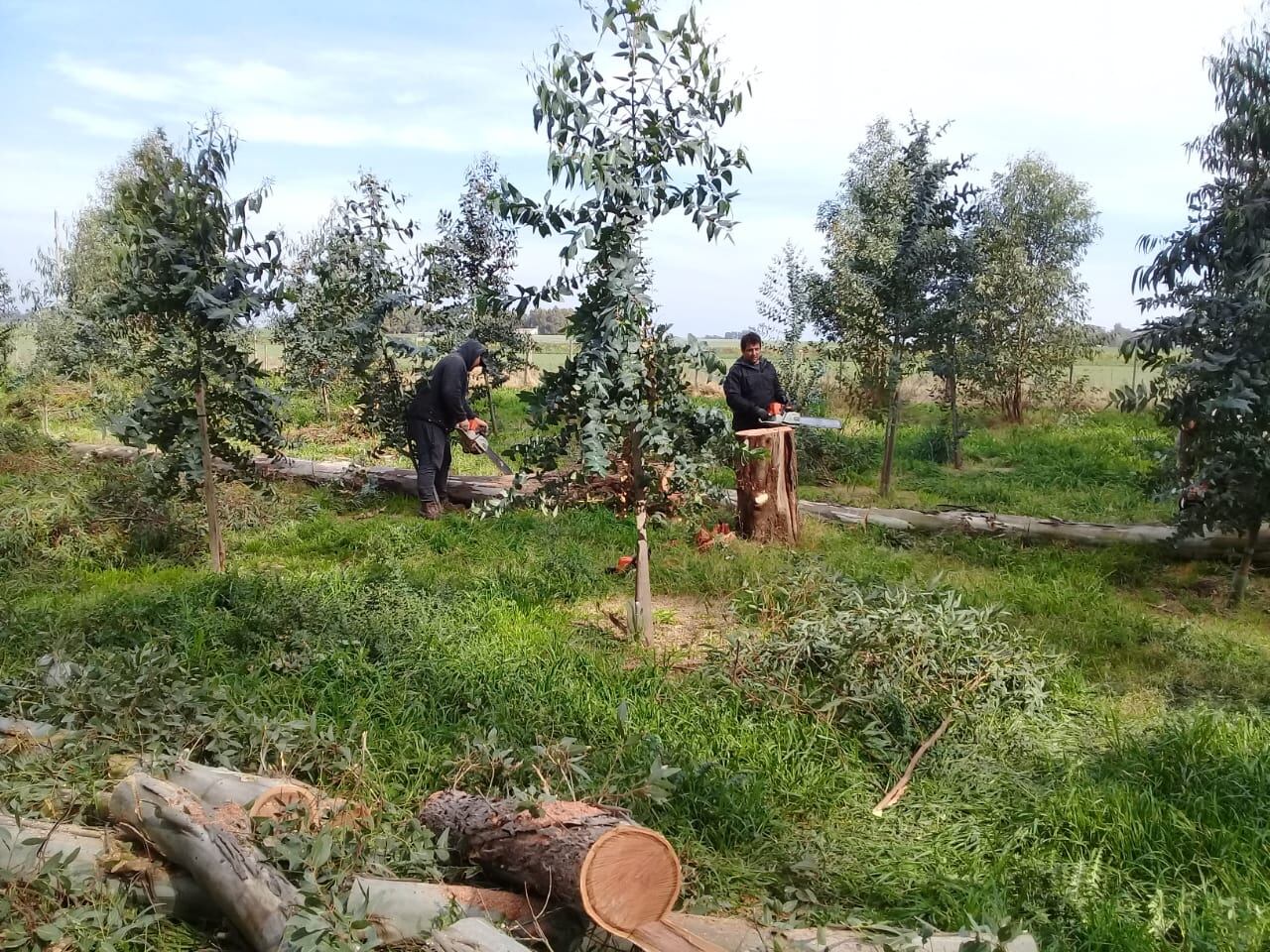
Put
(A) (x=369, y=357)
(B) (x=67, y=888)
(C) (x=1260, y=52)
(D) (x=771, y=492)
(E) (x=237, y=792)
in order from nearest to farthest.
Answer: (B) (x=67, y=888) < (E) (x=237, y=792) < (C) (x=1260, y=52) < (D) (x=771, y=492) < (A) (x=369, y=357)

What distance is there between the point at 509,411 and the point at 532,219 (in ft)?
43.0

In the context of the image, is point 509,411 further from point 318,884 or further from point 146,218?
point 318,884

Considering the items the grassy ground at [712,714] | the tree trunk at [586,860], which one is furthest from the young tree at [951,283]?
the tree trunk at [586,860]

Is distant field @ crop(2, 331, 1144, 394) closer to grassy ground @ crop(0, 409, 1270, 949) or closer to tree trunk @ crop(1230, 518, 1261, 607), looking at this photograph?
grassy ground @ crop(0, 409, 1270, 949)

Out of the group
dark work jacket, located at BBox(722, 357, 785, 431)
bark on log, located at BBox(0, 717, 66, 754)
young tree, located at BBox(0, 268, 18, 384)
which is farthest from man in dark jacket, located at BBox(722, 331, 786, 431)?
young tree, located at BBox(0, 268, 18, 384)

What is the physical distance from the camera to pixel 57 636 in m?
5.04

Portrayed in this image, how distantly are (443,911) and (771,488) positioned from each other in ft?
18.4

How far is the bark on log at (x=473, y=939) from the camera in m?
2.40

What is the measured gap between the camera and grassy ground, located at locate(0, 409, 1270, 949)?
316cm

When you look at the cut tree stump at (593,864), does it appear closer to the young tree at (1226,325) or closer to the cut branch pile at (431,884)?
the cut branch pile at (431,884)

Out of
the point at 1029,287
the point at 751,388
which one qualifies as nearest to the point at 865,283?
the point at 751,388

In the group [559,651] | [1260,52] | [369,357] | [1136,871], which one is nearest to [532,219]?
[559,651]

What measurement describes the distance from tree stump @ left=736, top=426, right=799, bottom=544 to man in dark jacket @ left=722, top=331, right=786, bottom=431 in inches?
29.7

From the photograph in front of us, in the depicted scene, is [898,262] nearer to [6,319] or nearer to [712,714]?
[712,714]
